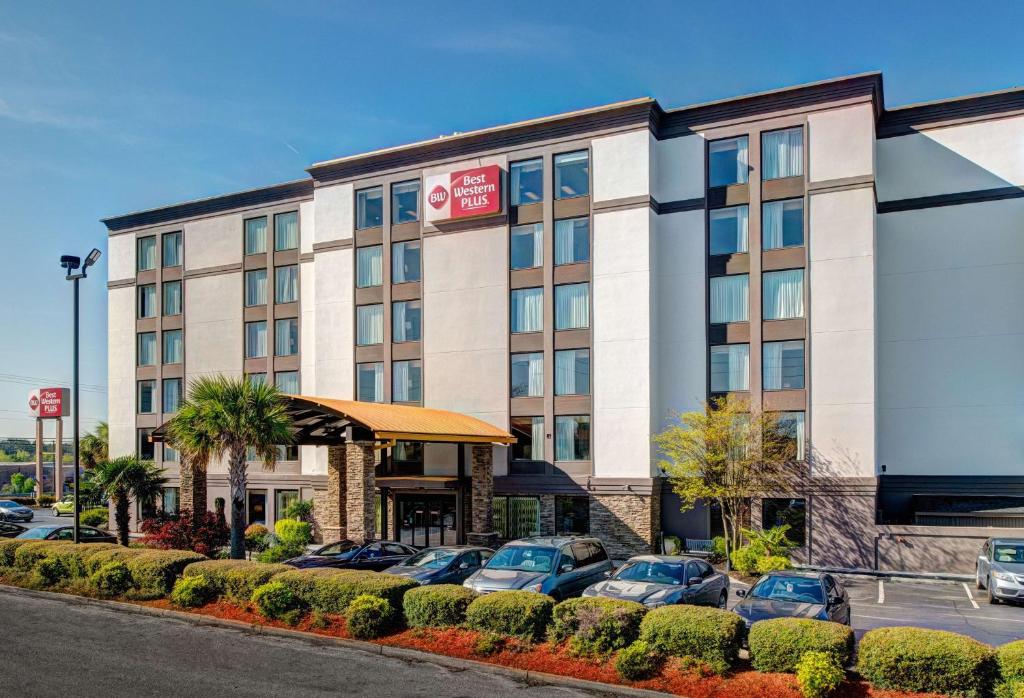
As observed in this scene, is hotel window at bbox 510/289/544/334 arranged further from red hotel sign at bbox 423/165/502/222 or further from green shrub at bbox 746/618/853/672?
green shrub at bbox 746/618/853/672

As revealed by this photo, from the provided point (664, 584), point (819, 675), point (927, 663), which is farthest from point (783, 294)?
point (819, 675)

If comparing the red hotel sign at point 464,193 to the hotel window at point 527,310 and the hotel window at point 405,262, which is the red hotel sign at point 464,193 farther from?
the hotel window at point 527,310

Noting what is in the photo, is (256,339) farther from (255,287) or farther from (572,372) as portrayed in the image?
(572,372)

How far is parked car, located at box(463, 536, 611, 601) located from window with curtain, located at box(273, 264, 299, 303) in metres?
25.2

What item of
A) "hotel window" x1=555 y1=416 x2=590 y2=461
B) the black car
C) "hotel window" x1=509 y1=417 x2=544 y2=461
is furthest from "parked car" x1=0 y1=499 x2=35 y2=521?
"hotel window" x1=555 y1=416 x2=590 y2=461

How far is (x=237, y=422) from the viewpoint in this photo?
27484mm

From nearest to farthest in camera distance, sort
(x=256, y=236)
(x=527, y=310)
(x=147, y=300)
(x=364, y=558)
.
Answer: (x=364, y=558)
(x=527, y=310)
(x=256, y=236)
(x=147, y=300)

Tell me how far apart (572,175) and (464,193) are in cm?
479

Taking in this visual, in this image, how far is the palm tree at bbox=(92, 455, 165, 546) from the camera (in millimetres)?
32625

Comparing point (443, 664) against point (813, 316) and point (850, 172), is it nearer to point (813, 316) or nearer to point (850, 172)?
point (813, 316)

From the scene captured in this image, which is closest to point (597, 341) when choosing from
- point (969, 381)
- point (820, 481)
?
point (820, 481)

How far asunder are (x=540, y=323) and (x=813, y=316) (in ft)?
35.0

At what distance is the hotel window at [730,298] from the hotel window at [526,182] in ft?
27.1

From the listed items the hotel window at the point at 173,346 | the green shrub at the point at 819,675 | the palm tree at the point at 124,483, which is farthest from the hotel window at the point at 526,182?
the green shrub at the point at 819,675
